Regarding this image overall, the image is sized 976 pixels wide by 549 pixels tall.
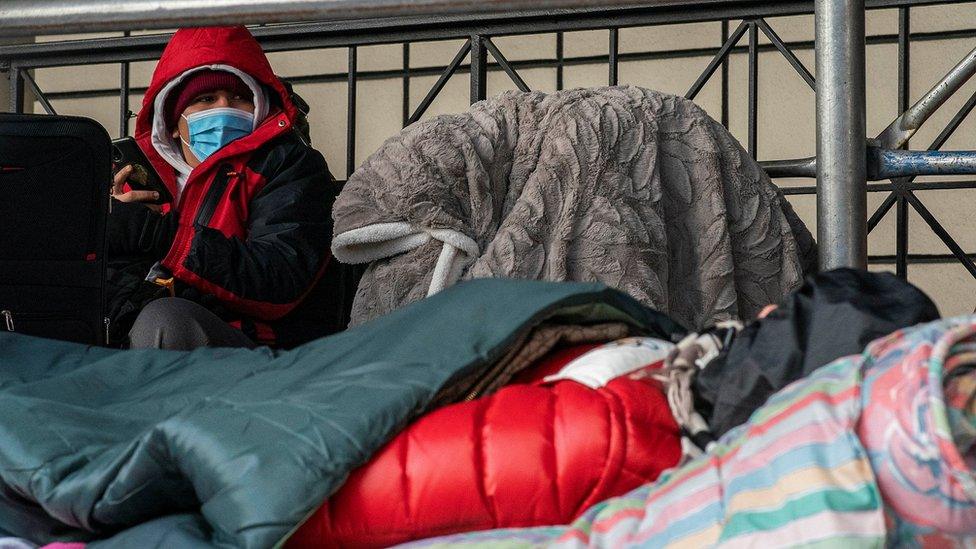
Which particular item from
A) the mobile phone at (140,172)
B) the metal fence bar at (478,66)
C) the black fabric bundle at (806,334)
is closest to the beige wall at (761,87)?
the metal fence bar at (478,66)

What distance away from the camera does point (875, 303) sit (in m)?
1.00

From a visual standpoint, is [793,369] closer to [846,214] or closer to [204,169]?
[846,214]

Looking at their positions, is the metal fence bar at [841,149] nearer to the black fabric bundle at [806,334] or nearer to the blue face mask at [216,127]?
the black fabric bundle at [806,334]

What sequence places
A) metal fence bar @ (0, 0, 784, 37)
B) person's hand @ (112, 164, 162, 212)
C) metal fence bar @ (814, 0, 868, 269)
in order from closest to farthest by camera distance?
metal fence bar @ (0, 0, 784, 37), metal fence bar @ (814, 0, 868, 269), person's hand @ (112, 164, 162, 212)

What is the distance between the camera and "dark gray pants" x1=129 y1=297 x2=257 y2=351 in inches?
86.0

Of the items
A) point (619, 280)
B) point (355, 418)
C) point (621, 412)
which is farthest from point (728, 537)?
point (619, 280)

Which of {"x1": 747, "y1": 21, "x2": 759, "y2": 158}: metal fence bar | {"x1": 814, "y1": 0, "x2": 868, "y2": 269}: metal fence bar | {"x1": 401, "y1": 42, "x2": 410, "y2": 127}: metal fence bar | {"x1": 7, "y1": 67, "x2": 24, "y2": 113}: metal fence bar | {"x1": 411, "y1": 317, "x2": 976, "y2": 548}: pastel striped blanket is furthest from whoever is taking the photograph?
{"x1": 401, "y1": 42, "x2": 410, "y2": 127}: metal fence bar

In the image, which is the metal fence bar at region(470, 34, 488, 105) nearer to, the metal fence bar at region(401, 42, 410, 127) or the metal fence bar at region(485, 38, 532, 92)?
the metal fence bar at region(485, 38, 532, 92)

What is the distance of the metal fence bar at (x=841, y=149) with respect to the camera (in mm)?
1487

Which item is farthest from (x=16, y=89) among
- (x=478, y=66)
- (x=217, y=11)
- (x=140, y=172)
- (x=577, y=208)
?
(x=217, y=11)

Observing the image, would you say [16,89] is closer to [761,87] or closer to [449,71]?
[449,71]

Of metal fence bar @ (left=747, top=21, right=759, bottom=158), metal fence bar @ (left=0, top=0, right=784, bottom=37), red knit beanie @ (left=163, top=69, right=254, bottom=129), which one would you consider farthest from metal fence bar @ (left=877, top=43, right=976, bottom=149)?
red knit beanie @ (left=163, top=69, right=254, bottom=129)

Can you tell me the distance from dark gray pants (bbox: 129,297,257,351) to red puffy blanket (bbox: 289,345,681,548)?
1242 millimetres

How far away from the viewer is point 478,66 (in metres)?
2.71
